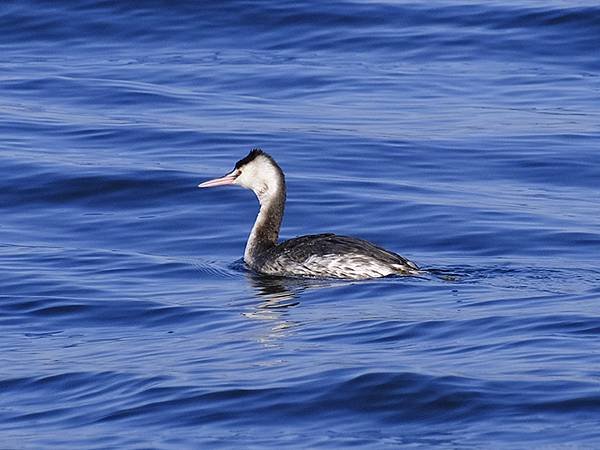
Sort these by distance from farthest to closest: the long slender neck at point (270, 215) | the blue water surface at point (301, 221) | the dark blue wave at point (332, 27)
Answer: the dark blue wave at point (332, 27), the long slender neck at point (270, 215), the blue water surface at point (301, 221)

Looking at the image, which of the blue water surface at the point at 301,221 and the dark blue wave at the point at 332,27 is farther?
the dark blue wave at the point at 332,27

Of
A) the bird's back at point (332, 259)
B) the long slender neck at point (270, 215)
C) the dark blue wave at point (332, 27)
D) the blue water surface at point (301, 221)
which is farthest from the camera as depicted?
the dark blue wave at point (332, 27)

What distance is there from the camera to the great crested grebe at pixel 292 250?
1238cm

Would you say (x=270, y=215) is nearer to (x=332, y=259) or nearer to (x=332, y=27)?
(x=332, y=259)

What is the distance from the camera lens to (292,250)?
1294cm

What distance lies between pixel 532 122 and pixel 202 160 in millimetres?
4114

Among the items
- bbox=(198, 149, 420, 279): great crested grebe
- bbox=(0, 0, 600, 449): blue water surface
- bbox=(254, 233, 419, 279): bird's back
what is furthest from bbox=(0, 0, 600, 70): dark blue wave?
bbox=(254, 233, 419, 279): bird's back

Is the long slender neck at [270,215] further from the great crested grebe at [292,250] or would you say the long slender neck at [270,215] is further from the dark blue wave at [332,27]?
the dark blue wave at [332,27]

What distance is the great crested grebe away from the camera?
12375mm

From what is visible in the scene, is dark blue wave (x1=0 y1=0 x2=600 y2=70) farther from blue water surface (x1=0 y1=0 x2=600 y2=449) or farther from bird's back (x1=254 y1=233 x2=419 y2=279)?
bird's back (x1=254 y1=233 x2=419 y2=279)

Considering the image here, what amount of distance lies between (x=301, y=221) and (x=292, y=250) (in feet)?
7.98

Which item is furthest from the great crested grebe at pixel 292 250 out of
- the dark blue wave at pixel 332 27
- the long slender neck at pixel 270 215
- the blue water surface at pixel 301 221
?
the dark blue wave at pixel 332 27

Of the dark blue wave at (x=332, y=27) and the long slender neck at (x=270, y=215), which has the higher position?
the dark blue wave at (x=332, y=27)

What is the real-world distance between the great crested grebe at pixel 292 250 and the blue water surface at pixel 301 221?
163 mm
